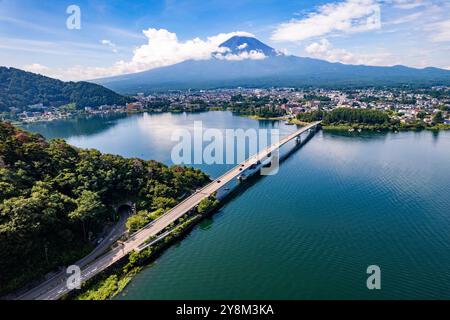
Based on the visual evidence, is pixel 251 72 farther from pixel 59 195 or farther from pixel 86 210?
pixel 86 210

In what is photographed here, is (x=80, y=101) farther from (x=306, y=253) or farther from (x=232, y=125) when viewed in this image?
(x=306, y=253)

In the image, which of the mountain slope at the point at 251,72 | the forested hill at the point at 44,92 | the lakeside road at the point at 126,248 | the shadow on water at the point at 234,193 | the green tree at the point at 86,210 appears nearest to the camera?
the lakeside road at the point at 126,248

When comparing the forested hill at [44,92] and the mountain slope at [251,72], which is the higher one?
the mountain slope at [251,72]

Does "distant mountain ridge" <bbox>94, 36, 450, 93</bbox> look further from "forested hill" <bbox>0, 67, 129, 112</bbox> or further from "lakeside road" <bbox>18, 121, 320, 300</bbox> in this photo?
"lakeside road" <bbox>18, 121, 320, 300</bbox>

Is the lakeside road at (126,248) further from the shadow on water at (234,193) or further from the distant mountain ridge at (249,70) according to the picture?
the distant mountain ridge at (249,70)

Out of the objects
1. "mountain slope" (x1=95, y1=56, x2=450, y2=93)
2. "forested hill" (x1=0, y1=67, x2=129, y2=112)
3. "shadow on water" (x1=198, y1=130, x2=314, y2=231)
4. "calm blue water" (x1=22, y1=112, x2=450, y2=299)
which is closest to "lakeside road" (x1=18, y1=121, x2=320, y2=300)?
"shadow on water" (x1=198, y1=130, x2=314, y2=231)

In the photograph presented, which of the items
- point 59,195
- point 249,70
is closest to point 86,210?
point 59,195

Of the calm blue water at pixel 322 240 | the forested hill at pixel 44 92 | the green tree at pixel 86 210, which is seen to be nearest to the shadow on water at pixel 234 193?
the calm blue water at pixel 322 240
